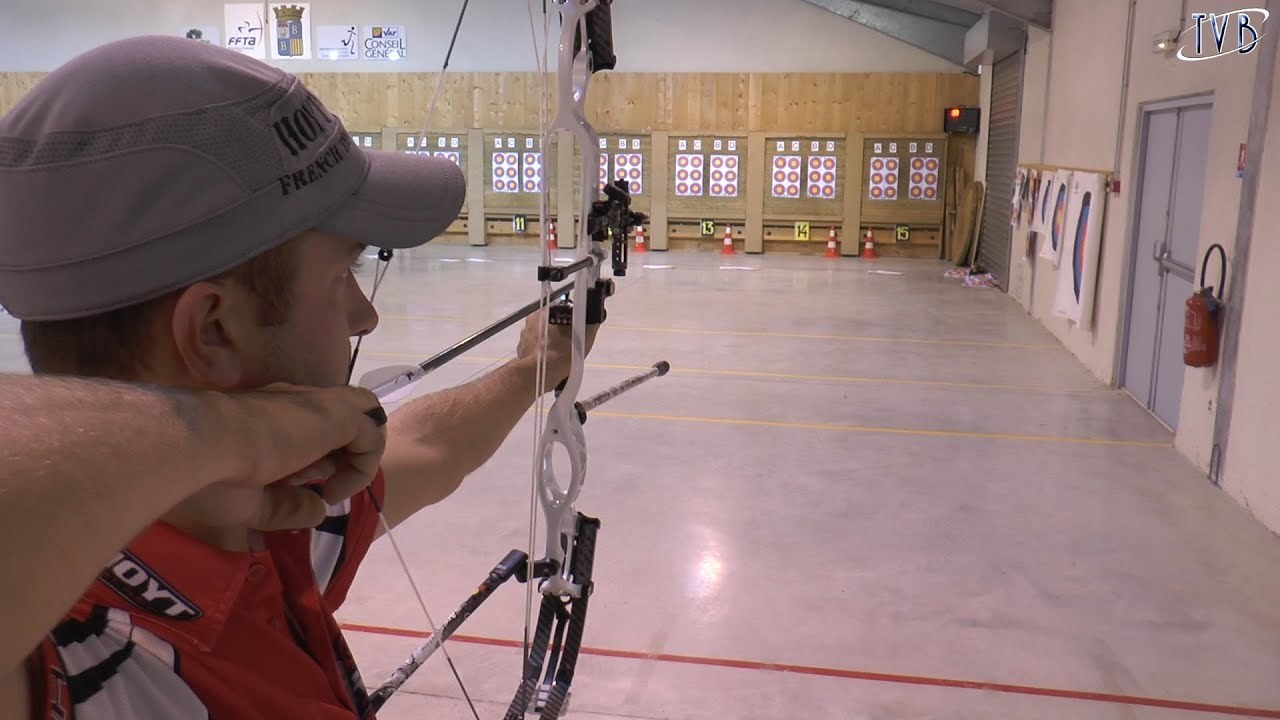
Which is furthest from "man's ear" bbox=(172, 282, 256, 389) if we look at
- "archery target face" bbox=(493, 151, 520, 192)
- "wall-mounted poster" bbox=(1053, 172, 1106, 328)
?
"archery target face" bbox=(493, 151, 520, 192)

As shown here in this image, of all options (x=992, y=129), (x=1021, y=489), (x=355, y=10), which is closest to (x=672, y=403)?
(x=1021, y=489)

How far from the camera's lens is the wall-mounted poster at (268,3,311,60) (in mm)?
14883

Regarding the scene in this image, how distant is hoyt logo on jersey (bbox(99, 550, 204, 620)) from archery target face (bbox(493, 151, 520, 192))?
14.4 meters

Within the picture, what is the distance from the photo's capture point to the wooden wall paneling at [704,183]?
14242mm

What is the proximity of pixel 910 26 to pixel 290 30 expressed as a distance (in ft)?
28.6

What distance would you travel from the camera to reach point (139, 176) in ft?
2.01

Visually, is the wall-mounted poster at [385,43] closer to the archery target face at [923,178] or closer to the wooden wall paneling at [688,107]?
the wooden wall paneling at [688,107]

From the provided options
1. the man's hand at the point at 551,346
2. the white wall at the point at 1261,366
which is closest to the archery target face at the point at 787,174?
the white wall at the point at 1261,366

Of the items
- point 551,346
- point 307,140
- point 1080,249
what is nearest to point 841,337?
point 1080,249

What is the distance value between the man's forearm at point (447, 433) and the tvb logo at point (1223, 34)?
3.91m

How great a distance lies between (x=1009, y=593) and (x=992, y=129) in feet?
31.6

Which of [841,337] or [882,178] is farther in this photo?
[882,178]

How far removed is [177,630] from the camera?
70 cm

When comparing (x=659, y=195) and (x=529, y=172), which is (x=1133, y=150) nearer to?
(x=659, y=195)
